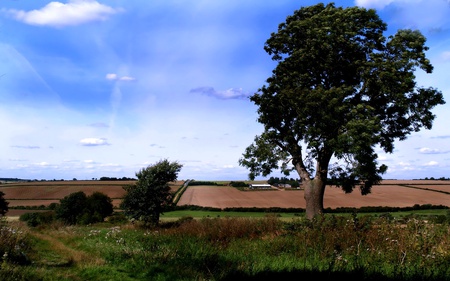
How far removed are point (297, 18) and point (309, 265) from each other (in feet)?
85.3

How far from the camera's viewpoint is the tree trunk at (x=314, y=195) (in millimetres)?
26922

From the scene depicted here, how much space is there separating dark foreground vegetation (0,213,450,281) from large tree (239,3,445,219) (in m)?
11.4

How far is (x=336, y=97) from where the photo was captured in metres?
25.0

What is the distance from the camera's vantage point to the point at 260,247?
12812mm

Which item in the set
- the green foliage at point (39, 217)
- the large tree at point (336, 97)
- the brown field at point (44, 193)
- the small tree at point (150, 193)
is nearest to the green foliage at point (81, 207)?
the green foliage at point (39, 217)

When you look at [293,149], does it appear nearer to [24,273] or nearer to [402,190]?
[24,273]

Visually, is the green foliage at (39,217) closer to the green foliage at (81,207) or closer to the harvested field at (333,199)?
the green foliage at (81,207)

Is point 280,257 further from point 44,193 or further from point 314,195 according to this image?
point 44,193

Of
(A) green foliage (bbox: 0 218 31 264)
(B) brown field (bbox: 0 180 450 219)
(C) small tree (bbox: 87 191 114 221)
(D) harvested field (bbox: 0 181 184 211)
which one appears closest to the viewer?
(A) green foliage (bbox: 0 218 31 264)

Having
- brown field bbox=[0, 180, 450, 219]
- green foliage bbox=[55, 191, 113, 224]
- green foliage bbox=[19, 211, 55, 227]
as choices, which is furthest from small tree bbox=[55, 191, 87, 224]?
brown field bbox=[0, 180, 450, 219]

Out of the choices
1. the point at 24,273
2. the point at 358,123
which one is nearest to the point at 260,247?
the point at 24,273

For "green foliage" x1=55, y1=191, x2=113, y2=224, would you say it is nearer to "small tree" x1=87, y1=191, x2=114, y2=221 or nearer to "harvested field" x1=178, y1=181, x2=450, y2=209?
"small tree" x1=87, y1=191, x2=114, y2=221

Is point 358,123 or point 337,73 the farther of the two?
point 337,73

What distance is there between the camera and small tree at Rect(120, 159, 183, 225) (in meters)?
37.4
